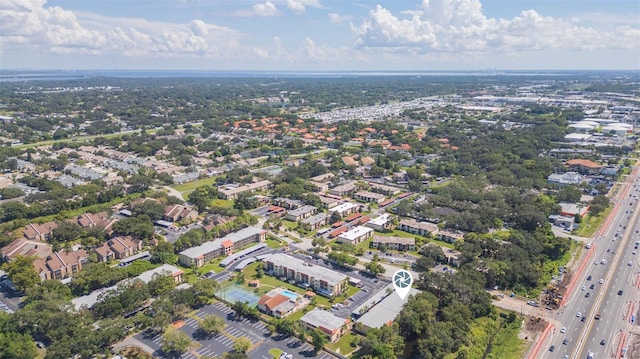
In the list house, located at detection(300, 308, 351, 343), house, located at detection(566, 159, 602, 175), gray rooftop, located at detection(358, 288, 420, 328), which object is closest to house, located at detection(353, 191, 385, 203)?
gray rooftop, located at detection(358, 288, 420, 328)

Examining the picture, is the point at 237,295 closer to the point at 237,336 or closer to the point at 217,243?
the point at 237,336

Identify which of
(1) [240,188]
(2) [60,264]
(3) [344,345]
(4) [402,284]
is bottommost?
(3) [344,345]

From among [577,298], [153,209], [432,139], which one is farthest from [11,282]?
[432,139]

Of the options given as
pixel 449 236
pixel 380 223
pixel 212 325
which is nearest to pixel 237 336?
pixel 212 325

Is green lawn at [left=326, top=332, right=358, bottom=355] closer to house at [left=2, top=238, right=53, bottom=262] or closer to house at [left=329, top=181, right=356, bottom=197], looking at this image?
house at [left=2, top=238, right=53, bottom=262]

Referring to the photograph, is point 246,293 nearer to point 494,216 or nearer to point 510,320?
point 510,320

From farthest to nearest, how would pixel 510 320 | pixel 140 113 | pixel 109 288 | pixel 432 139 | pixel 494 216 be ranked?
pixel 140 113, pixel 432 139, pixel 494 216, pixel 109 288, pixel 510 320

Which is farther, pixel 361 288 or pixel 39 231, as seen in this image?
pixel 39 231

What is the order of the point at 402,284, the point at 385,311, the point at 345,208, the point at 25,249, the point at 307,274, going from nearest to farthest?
the point at 402,284, the point at 385,311, the point at 307,274, the point at 25,249, the point at 345,208
